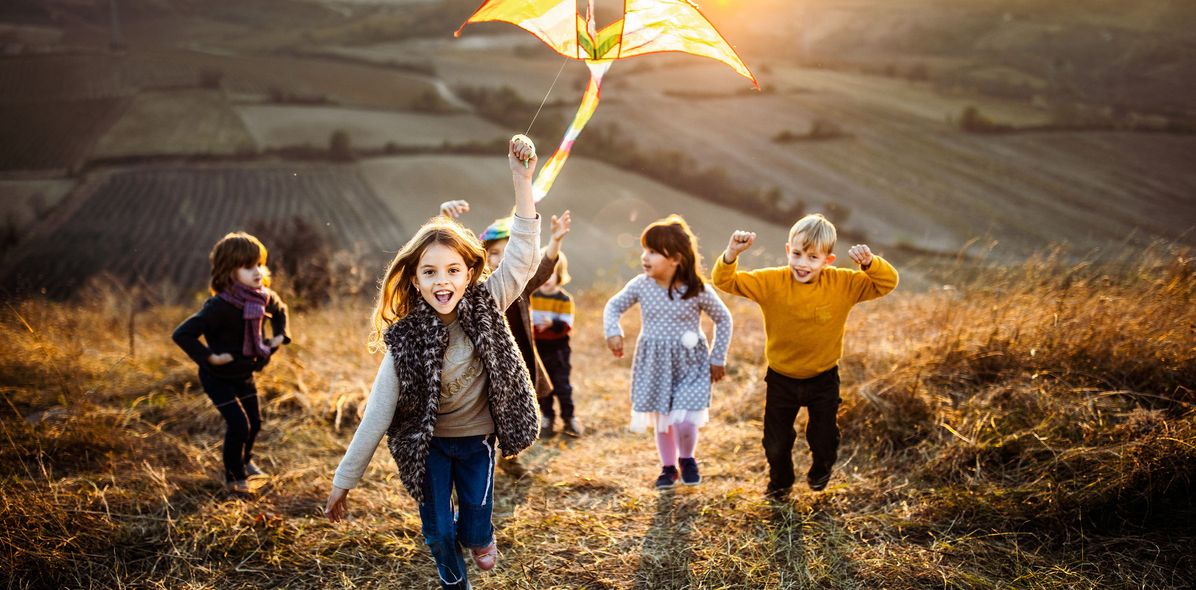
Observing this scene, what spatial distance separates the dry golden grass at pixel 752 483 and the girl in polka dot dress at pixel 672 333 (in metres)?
0.53

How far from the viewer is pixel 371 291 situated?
38.2 ft

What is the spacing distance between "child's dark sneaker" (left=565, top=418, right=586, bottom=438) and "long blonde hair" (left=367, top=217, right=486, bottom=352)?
2442 millimetres

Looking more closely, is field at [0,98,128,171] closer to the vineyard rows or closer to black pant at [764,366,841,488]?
the vineyard rows

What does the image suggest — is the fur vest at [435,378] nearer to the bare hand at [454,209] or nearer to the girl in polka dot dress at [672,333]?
the bare hand at [454,209]

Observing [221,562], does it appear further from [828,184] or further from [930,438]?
[828,184]

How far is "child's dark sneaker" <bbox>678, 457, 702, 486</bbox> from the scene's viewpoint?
3.81 meters

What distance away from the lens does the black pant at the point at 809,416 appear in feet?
10.9

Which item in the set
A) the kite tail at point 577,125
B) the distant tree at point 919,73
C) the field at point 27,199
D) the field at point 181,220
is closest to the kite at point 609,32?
the kite tail at point 577,125

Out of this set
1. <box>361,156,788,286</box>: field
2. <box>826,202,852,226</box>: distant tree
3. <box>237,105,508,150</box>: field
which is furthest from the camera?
<box>237,105,508,150</box>: field

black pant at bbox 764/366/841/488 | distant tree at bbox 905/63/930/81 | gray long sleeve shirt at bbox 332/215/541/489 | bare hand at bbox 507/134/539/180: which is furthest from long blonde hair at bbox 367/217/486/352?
distant tree at bbox 905/63/930/81

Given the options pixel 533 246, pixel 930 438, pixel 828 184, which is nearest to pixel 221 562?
pixel 533 246

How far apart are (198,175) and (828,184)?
18202mm

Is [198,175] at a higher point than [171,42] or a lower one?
lower

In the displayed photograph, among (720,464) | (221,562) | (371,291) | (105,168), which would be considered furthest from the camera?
(105,168)
